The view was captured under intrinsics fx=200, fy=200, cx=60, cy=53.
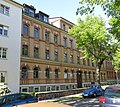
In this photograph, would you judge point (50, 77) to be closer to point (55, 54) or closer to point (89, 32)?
point (55, 54)

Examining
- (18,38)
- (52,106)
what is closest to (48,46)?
(18,38)

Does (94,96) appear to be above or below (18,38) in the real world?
below

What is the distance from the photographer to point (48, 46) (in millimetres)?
34812

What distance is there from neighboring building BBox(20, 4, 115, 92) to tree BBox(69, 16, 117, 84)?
5582 millimetres

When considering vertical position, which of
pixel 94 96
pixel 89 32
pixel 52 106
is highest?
pixel 89 32

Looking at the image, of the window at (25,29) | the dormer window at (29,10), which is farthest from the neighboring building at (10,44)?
the dormer window at (29,10)

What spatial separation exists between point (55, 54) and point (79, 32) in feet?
24.4

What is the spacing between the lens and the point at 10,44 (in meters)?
27.1

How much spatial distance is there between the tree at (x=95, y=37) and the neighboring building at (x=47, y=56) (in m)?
5.58

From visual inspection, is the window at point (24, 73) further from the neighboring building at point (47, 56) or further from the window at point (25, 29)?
the window at point (25, 29)

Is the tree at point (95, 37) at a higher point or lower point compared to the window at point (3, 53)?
higher

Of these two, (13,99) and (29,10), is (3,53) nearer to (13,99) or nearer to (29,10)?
(29,10)

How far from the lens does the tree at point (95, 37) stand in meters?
30.0

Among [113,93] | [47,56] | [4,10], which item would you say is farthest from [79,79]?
[113,93]
